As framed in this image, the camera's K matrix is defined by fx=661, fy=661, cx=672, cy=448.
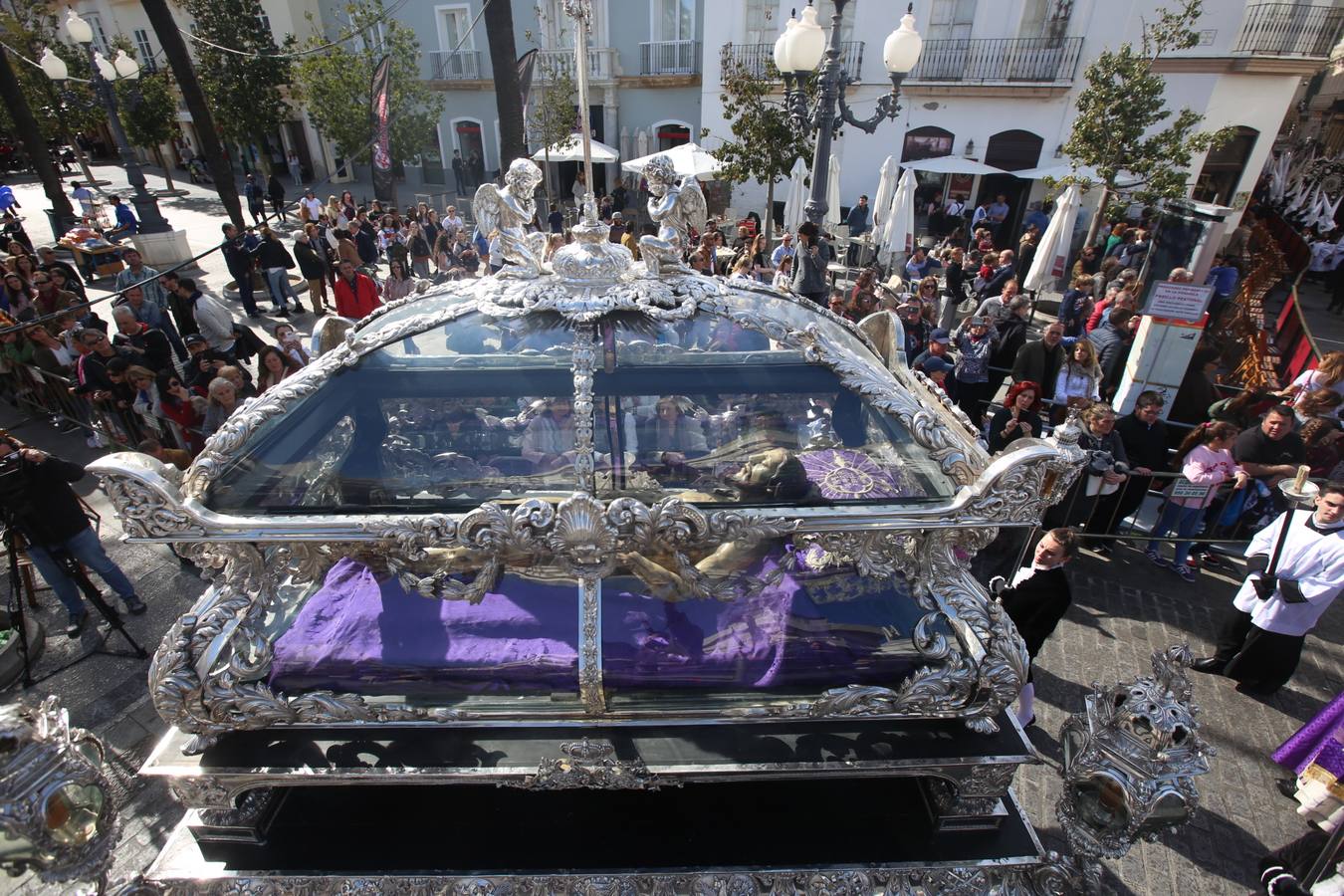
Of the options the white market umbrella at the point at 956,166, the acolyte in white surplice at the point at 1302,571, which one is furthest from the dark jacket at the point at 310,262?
the white market umbrella at the point at 956,166

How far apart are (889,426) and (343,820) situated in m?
2.75

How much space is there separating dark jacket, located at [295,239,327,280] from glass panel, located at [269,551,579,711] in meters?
10.3

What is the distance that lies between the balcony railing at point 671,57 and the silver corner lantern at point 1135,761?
22.9 m

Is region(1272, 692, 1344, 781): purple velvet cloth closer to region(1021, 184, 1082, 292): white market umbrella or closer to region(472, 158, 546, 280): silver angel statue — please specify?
region(472, 158, 546, 280): silver angel statue

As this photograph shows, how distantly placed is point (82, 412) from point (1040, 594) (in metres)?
9.74

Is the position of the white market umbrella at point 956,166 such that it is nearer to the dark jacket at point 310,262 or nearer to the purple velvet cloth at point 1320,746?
the dark jacket at point 310,262

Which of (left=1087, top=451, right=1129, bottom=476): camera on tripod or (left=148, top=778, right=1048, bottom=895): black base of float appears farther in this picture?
(left=1087, top=451, right=1129, bottom=476): camera on tripod

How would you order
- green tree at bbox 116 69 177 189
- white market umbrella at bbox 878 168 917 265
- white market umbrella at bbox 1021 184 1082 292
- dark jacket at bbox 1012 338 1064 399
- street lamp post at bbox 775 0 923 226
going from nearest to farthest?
dark jacket at bbox 1012 338 1064 399, street lamp post at bbox 775 0 923 226, white market umbrella at bbox 1021 184 1082 292, white market umbrella at bbox 878 168 917 265, green tree at bbox 116 69 177 189

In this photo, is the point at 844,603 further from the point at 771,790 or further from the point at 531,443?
the point at 531,443

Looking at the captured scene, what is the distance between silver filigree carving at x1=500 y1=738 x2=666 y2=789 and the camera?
8.02ft

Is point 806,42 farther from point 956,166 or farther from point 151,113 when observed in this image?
point 151,113

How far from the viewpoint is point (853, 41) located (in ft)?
57.6

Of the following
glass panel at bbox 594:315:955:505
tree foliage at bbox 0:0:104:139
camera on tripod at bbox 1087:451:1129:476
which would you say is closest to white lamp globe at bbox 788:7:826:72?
camera on tripod at bbox 1087:451:1129:476

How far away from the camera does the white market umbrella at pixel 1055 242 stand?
10.8 metres
